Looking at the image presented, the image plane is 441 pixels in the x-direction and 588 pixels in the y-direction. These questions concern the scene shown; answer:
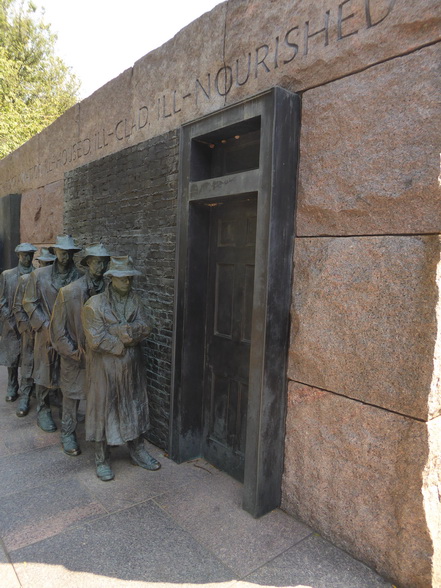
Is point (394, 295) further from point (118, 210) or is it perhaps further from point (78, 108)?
point (78, 108)

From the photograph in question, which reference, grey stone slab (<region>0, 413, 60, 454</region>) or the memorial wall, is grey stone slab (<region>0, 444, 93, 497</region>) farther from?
the memorial wall

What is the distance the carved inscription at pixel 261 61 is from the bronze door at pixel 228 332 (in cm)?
103

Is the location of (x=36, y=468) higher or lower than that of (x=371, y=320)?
lower

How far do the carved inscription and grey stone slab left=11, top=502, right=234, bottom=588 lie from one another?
3479mm

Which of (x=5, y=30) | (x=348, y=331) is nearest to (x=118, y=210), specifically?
(x=348, y=331)

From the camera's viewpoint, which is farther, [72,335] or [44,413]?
[44,413]

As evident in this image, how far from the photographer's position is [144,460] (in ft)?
12.8

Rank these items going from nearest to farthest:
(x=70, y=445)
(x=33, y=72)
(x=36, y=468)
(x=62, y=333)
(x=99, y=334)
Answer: (x=99, y=334)
(x=36, y=468)
(x=62, y=333)
(x=70, y=445)
(x=33, y=72)

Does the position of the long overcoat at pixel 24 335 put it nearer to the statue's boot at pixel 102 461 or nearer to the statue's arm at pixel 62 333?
the statue's arm at pixel 62 333

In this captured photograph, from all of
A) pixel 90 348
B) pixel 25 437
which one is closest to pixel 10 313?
pixel 25 437

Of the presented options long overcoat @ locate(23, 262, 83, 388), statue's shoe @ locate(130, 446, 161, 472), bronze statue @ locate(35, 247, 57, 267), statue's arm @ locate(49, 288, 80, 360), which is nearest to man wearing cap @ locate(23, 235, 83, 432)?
long overcoat @ locate(23, 262, 83, 388)

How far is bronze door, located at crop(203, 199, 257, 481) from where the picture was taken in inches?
145

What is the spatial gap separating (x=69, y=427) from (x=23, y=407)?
125cm

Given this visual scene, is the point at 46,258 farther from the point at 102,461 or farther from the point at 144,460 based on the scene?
the point at 144,460
